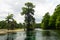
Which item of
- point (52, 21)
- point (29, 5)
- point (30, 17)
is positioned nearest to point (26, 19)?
point (30, 17)

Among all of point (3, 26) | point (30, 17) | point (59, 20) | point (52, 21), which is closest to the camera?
point (59, 20)

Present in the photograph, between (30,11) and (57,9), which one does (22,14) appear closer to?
(30,11)

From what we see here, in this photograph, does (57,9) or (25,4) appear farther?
(25,4)

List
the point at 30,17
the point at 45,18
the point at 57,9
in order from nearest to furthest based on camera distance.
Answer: the point at 57,9 < the point at 30,17 < the point at 45,18

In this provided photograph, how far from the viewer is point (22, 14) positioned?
275 feet

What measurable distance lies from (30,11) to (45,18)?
54.7ft

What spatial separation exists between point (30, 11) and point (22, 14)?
443 cm

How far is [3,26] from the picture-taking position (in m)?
87.4

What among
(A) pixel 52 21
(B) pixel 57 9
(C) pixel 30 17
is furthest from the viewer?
(C) pixel 30 17

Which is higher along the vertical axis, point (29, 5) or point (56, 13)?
point (29, 5)

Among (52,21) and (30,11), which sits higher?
(30,11)

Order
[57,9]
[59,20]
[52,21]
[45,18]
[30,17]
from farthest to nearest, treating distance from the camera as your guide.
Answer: [45,18], [30,17], [52,21], [57,9], [59,20]

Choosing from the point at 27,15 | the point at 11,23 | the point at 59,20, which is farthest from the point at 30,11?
the point at 59,20

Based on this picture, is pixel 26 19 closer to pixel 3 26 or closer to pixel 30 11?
pixel 30 11
